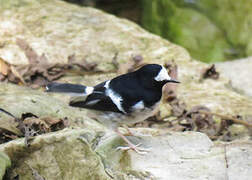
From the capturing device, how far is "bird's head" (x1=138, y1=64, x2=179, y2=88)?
3982 mm

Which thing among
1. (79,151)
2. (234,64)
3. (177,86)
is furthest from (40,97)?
(234,64)

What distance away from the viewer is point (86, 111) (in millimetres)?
4973

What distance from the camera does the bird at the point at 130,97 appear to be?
3990 millimetres

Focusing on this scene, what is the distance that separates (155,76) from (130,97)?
0.25 metres

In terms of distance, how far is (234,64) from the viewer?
676 centimetres

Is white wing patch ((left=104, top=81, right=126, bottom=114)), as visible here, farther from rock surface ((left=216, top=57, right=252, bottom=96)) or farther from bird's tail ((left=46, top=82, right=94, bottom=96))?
rock surface ((left=216, top=57, right=252, bottom=96))

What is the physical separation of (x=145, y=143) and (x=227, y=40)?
4.08 metres

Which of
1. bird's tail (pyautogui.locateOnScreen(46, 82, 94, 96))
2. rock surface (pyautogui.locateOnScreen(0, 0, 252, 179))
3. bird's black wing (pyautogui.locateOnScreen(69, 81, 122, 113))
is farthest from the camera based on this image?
bird's tail (pyautogui.locateOnScreen(46, 82, 94, 96))

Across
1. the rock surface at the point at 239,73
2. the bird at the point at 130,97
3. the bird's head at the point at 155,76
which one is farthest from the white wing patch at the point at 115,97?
the rock surface at the point at 239,73

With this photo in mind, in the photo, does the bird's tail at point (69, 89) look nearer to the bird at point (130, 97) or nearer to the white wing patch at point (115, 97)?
the bird at point (130, 97)

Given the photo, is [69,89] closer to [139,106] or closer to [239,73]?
[139,106]

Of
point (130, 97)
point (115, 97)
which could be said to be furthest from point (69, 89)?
point (130, 97)

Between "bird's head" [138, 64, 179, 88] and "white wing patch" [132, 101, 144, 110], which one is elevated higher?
"bird's head" [138, 64, 179, 88]

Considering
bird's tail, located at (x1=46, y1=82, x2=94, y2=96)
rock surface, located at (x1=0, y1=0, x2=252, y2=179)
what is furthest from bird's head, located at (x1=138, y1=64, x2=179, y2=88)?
bird's tail, located at (x1=46, y1=82, x2=94, y2=96)
